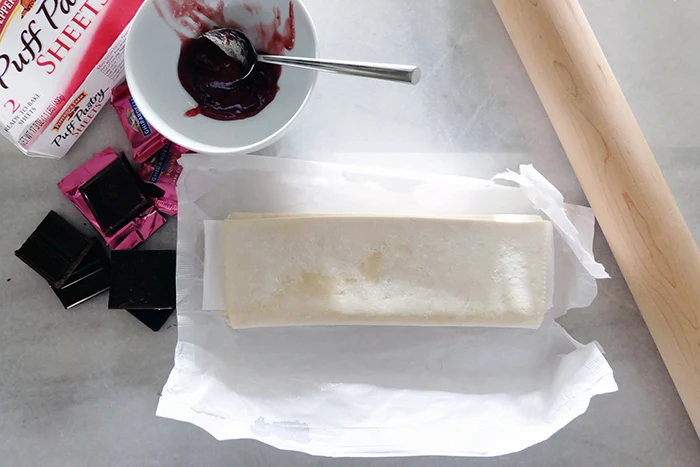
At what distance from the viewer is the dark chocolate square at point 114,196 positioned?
81 centimetres

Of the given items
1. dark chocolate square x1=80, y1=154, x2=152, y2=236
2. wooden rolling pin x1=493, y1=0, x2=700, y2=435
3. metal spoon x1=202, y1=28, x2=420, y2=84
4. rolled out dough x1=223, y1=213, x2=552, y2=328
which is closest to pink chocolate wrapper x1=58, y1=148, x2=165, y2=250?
dark chocolate square x1=80, y1=154, x2=152, y2=236

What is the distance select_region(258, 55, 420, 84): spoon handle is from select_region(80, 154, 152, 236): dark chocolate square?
0.26m

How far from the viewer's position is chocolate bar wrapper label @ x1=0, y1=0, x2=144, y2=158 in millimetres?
710

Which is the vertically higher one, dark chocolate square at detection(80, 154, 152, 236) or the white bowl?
the white bowl

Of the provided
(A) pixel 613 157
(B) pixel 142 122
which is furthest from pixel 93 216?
(A) pixel 613 157

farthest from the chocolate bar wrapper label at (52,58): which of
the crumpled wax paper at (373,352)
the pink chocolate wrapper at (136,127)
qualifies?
the crumpled wax paper at (373,352)

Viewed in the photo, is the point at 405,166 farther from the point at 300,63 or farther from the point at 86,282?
the point at 86,282

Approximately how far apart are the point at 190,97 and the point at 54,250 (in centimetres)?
30

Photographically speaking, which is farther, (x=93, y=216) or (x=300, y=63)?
(x=93, y=216)

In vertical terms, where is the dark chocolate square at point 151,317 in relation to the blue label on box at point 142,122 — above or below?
below

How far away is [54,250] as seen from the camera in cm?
83

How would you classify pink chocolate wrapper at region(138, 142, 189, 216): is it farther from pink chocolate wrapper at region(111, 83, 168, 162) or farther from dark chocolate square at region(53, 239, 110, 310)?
dark chocolate square at region(53, 239, 110, 310)

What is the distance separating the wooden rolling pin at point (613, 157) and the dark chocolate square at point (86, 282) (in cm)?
69

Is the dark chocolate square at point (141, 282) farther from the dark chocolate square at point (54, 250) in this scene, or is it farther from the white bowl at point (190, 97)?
the white bowl at point (190, 97)
